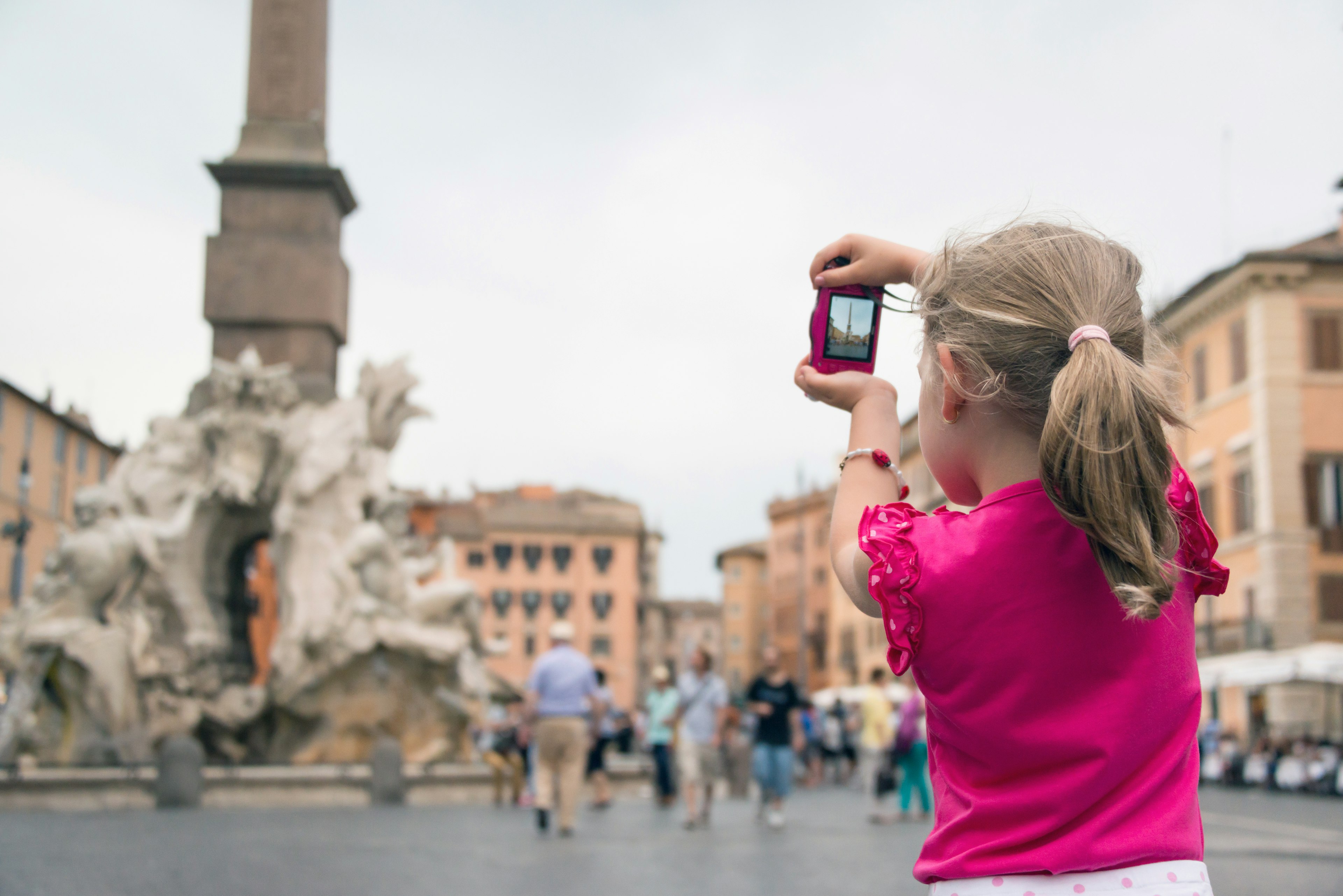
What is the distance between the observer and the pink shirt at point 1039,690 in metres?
1.57

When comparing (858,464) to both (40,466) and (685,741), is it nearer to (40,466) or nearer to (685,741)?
(685,741)

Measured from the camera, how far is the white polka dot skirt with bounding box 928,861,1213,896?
1.55 metres

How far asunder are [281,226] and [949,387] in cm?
1721

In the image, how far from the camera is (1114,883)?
61.3 inches

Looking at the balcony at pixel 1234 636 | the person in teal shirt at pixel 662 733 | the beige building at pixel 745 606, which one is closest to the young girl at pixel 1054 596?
the person in teal shirt at pixel 662 733

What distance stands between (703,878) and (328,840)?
303 cm

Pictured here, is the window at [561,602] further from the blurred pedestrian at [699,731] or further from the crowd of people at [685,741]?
the blurred pedestrian at [699,731]

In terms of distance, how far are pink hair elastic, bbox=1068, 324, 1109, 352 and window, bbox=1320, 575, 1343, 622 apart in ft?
115

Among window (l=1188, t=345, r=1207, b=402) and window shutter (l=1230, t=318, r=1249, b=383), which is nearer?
window shutter (l=1230, t=318, r=1249, b=383)

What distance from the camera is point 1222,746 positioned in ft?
86.1

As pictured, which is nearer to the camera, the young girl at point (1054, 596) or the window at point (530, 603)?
the young girl at point (1054, 596)

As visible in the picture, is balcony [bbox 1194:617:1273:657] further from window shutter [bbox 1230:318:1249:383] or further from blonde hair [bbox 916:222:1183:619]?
blonde hair [bbox 916:222:1183:619]

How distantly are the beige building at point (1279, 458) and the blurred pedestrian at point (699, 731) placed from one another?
71.0 feet

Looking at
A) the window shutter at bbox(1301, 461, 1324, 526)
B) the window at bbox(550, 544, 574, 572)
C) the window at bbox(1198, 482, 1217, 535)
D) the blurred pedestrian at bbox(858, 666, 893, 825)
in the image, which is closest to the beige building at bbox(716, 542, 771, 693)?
the window at bbox(550, 544, 574, 572)
